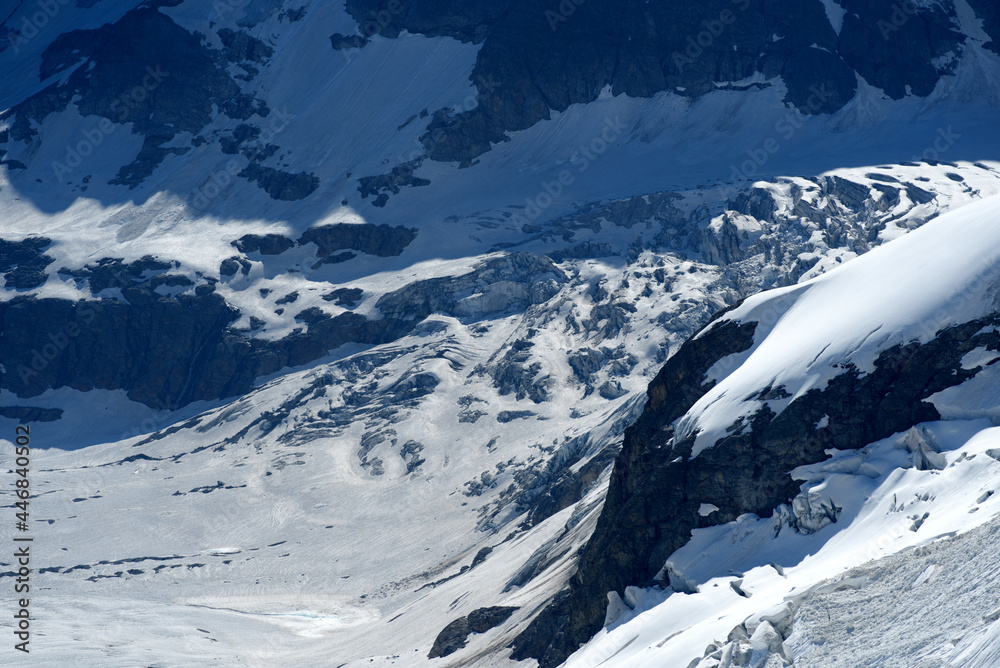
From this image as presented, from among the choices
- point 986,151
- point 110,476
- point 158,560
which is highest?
point 110,476

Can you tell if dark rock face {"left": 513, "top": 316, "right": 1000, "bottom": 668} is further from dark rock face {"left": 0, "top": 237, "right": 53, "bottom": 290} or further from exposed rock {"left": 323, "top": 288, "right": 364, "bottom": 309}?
dark rock face {"left": 0, "top": 237, "right": 53, "bottom": 290}

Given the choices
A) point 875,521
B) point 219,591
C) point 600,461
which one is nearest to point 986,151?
point 600,461

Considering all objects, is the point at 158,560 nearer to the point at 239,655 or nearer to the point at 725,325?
the point at 239,655

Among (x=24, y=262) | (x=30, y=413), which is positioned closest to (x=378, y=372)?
(x=30, y=413)

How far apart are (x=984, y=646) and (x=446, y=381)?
124 m

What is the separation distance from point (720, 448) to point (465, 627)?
105ft

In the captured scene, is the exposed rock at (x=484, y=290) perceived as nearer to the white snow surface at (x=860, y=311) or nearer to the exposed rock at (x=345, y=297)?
the exposed rock at (x=345, y=297)

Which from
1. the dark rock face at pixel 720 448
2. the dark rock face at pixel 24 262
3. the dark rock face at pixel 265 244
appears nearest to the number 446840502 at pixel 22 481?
the dark rock face at pixel 24 262

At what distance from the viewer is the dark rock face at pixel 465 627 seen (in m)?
62.7

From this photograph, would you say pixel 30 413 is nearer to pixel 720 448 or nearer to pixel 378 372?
pixel 378 372

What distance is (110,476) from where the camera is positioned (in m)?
140

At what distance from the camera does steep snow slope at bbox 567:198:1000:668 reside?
2681cm

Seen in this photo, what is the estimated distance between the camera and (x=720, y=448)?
126 feet

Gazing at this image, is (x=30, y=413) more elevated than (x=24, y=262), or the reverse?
(x=24, y=262)
